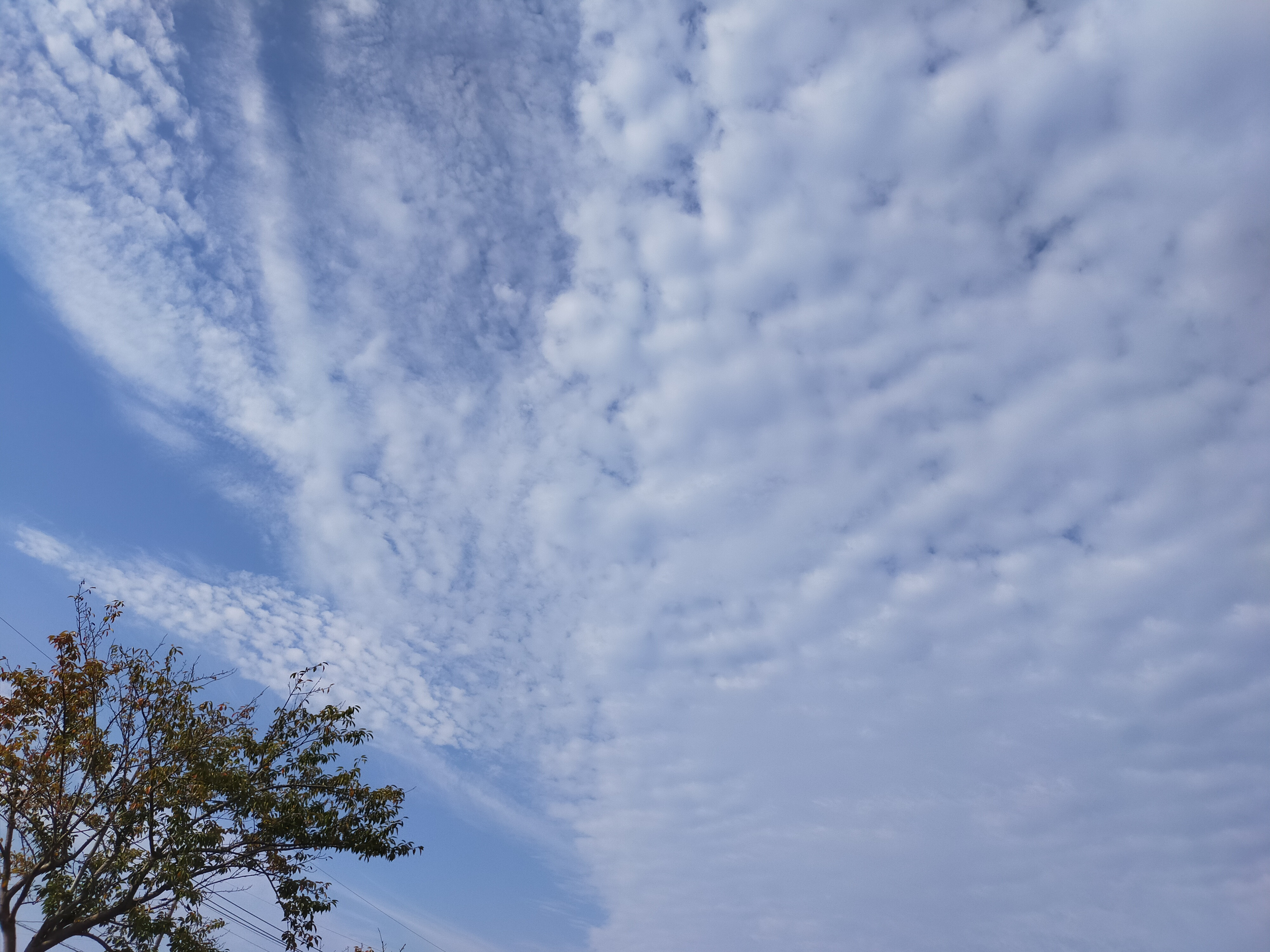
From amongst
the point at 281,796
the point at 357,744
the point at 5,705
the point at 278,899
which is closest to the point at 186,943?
the point at 278,899

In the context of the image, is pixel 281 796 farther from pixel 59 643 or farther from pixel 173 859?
pixel 59 643

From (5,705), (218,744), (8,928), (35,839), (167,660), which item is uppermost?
(167,660)

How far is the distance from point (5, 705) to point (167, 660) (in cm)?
295

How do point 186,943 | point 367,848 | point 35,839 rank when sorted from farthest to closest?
point 367,848 → point 186,943 → point 35,839

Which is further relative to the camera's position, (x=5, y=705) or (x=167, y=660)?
(x=167, y=660)

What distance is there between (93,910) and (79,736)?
3429mm

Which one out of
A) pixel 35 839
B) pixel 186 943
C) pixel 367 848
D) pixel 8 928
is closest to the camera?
pixel 8 928

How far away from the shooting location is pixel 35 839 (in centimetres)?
1563

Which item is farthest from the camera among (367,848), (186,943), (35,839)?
(367,848)

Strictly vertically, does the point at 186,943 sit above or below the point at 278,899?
below

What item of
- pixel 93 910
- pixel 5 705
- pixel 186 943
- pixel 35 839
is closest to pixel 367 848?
pixel 186 943

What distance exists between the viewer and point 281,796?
17.9 m

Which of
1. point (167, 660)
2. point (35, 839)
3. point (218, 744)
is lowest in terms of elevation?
point (35, 839)

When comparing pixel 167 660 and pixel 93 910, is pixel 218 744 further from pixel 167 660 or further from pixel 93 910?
pixel 93 910
